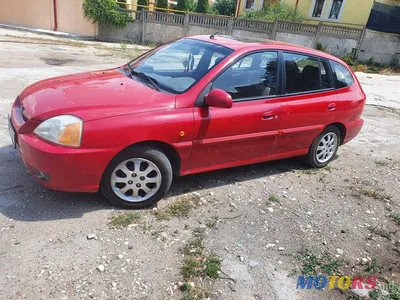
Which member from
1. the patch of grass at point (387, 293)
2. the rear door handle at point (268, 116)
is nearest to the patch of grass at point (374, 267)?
the patch of grass at point (387, 293)

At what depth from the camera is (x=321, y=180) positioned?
4570mm

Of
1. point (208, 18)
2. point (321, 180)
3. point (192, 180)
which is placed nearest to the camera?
point (192, 180)

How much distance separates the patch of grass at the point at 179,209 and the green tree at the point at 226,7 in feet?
96.7

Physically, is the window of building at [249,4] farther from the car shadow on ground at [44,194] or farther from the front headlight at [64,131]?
Answer: the front headlight at [64,131]

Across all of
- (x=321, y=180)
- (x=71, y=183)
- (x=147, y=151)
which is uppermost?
(x=147, y=151)

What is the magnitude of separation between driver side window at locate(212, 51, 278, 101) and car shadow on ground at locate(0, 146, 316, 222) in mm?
1085

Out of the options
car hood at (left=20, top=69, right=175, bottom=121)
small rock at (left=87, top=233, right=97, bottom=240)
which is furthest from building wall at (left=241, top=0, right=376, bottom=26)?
small rock at (left=87, top=233, right=97, bottom=240)

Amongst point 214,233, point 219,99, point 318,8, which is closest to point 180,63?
point 219,99

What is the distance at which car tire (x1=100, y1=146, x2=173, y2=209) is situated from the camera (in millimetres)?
3160

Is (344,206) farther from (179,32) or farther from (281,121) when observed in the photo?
(179,32)

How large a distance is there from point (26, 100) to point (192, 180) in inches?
77.4

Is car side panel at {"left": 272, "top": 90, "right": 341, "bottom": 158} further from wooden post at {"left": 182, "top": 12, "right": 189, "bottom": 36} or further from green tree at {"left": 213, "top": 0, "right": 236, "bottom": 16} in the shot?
green tree at {"left": 213, "top": 0, "right": 236, "bottom": 16}

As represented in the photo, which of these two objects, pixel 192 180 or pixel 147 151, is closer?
pixel 147 151

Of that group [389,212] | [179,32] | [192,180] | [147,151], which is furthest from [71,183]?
[179,32]
